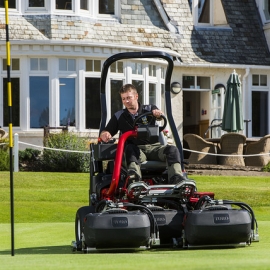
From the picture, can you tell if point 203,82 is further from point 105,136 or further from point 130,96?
point 105,136

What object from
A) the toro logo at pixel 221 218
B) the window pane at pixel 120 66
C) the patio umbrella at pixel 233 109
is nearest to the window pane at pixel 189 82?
the patio umbrella at pixel 233 109

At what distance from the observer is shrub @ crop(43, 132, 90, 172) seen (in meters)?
22.5

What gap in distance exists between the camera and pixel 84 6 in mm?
25281

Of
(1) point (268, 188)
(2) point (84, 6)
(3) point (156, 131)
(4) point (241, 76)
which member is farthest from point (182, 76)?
(3) point (156, 131)

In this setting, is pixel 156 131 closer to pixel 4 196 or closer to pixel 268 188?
pixel 4 196

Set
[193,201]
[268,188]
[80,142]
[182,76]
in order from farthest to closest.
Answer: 1. [182,76]
2. [80,142]
3. [268,188]
4. [193,201]


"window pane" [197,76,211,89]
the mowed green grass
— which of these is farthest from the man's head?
"window pane" [197,76,211,89]

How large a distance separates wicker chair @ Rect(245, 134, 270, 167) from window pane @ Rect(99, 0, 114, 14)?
5.43 m

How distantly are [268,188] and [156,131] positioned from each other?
32.1 ft

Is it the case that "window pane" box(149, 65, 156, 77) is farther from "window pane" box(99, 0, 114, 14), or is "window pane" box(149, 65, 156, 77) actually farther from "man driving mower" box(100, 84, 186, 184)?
"man driving mower" box(100, 84, 186, 184)

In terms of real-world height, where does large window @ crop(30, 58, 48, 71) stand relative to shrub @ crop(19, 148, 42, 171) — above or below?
above

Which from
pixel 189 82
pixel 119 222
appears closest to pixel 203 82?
pixel 189 82

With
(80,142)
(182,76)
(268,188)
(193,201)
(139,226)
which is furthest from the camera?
(182,76)

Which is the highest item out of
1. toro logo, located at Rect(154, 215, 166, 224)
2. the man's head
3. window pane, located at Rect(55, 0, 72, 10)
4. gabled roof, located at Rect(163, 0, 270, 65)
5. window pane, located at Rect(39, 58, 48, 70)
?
window pane, located at Rect(55, 0, 72, 10)
